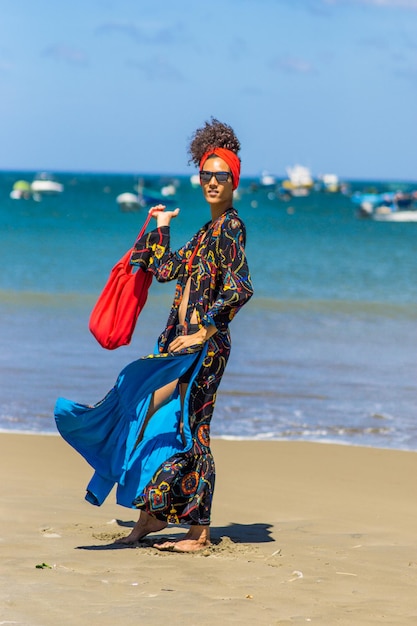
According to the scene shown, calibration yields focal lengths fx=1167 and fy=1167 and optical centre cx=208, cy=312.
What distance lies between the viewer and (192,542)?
5.04m

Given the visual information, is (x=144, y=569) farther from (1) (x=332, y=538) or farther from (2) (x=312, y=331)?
(2) (x=312, y=331)

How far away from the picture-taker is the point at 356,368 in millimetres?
12047

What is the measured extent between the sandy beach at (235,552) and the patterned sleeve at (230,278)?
1.02m

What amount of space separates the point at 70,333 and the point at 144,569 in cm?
955

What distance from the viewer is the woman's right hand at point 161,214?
209 inches

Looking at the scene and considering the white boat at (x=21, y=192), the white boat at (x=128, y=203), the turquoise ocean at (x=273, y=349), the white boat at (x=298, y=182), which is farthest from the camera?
the white boat at (x=298, y=182)

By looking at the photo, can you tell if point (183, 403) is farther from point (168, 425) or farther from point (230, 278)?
point (230, 278)

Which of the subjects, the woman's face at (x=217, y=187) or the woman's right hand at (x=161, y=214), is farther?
the woman's right hand at (x=161, y=214)

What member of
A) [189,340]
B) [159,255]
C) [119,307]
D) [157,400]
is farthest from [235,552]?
[159,255]

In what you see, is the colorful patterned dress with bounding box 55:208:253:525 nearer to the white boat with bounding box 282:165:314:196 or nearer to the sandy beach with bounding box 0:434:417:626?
the sandy beach with bounding box 0:434:417:626

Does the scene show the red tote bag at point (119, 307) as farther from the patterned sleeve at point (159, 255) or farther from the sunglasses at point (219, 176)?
the sunglasses at point (219, 176)

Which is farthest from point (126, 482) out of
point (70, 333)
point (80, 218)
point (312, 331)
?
point (80, 218)

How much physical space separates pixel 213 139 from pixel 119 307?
0.85m

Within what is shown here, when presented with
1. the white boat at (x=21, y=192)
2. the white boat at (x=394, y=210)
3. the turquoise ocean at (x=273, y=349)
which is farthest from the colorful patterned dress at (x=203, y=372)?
the white boat at (x=21, y=192)
